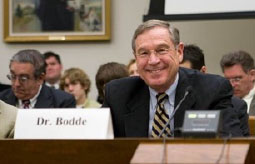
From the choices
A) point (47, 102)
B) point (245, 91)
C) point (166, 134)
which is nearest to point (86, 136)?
point (166, 134)

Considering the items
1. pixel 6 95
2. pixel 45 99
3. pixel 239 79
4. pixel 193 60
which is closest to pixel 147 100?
pixel 193 60

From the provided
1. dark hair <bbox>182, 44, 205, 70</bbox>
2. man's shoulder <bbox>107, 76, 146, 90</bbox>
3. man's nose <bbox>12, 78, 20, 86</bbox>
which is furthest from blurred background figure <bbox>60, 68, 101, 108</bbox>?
man's shoulder <bbox>107, 76, 146, 90</bbox>

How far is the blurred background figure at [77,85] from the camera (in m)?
7.14

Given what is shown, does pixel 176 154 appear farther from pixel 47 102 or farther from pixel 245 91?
pixel 245 91

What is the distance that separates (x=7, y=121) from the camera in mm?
3969

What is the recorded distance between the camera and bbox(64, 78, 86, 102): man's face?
7.15m

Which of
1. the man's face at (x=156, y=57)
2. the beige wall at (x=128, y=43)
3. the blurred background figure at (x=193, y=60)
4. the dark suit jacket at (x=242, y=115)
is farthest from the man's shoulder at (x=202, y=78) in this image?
the beige wall at (x=128, y=43)

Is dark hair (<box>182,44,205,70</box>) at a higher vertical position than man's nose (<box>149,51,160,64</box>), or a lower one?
lower

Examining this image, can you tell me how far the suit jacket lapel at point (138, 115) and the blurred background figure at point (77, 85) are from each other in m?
3.62

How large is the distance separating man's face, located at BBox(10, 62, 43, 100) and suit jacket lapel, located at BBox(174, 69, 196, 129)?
2224mm

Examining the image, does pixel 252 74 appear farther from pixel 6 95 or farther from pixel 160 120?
pixel 160 120

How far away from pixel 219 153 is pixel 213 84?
126 cm

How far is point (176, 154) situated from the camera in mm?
2256

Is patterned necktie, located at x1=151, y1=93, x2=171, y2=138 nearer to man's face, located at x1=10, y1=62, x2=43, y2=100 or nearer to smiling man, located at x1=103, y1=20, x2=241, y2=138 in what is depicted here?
smiling man, located at x1=103, y1=20, x2=241, y2=138
